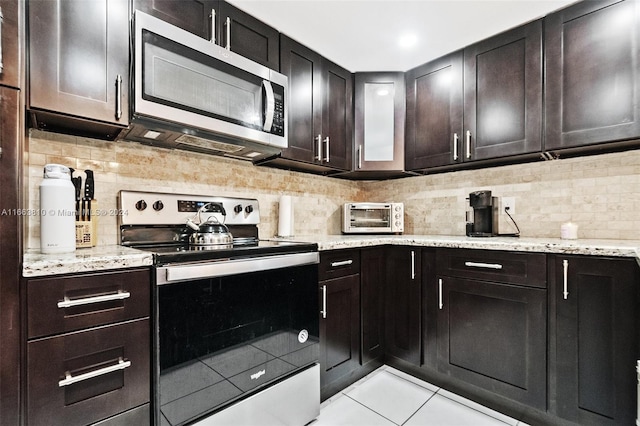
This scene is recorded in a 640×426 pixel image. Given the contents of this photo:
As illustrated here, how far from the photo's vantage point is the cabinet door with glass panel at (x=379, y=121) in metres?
2.52

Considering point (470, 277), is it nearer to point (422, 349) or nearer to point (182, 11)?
point (422, 349)

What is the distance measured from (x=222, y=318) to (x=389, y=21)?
1.88 metres

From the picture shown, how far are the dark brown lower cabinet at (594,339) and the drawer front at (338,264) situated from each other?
3.37ft

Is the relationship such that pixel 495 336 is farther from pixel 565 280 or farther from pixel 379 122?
pixel 379 122

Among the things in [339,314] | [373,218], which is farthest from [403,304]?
[373,218]

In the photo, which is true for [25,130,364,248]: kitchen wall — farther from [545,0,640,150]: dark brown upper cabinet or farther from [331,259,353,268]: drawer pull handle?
[545,0,640,150]: dark brown upper cabinet

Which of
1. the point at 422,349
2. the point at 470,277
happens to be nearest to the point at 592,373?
the point at 470,277

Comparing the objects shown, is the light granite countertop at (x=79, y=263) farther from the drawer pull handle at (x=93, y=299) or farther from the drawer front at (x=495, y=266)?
the drawer front at (x=495, y=266)

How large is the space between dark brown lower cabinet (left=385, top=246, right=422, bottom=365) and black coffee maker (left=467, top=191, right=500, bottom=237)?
562 millimetres

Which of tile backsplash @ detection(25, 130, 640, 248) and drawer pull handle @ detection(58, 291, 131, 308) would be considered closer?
drawer pull handle @ detection(58, 291, 131, 308)

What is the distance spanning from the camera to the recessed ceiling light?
2.04 m

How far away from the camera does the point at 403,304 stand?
212cm

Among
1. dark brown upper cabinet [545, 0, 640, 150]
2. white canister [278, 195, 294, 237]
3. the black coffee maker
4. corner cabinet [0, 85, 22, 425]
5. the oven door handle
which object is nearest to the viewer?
corner cabinet [0, 85, 22, 425]

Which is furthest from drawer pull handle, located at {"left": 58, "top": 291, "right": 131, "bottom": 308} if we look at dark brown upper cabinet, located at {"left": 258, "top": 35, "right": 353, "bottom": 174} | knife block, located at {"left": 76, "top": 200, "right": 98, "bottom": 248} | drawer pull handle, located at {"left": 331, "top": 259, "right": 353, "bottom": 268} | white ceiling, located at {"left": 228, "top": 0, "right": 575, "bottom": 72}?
white ceiling, located at {"left": 228, "top": 0, "right": 575, "bottom": 72}
